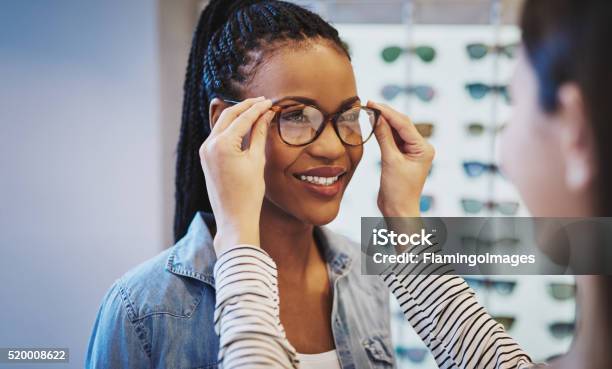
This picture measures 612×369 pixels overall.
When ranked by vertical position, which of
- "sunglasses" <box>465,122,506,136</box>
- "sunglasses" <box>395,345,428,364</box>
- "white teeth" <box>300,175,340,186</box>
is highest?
"sunglasses" <box>465,122,506,136</box>

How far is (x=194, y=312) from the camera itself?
2.68 ft

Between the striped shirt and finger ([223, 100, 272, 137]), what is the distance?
0.16 meters

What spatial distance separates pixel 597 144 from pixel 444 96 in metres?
1.88

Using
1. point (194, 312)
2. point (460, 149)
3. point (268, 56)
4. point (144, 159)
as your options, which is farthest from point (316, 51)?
point (460, 149)

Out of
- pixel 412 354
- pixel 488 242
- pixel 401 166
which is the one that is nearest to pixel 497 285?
pixel 412 354

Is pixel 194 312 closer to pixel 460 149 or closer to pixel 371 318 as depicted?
pixel 371 318

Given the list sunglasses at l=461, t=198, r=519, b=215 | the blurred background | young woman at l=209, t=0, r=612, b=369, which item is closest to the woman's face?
young woman at l=209, t=0, r=612, b=369

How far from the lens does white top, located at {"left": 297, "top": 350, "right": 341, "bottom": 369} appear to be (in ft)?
2.90

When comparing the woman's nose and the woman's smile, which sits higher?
the woman's nose

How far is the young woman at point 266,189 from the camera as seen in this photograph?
0.78 meters

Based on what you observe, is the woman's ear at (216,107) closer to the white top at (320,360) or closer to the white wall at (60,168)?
the white wall at (60,168)

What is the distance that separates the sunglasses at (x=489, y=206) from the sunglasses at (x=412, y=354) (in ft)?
2.03

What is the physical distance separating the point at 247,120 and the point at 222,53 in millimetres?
257

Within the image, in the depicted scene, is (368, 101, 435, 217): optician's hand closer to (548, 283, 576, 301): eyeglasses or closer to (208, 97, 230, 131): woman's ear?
(208, 97, 230, 131): woman's ear
